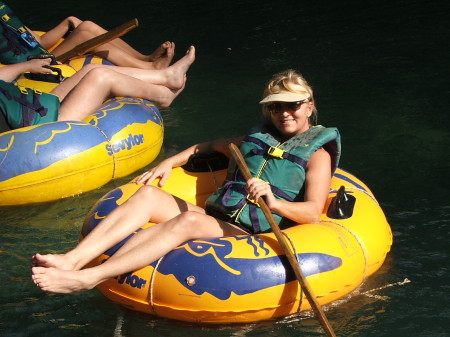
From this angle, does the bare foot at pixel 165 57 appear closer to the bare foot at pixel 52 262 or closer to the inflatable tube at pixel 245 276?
the inflatable tube at pixel 245 276

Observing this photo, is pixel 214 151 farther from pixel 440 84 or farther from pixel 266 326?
pixel 440 84

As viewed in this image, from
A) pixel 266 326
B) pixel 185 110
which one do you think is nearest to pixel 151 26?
pixel 185 110

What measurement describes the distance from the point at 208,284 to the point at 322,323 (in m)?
0.48

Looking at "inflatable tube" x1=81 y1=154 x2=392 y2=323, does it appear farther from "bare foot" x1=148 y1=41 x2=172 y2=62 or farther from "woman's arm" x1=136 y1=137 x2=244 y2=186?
"bare foot" x1=148 y1=41 x2=172 y2=62

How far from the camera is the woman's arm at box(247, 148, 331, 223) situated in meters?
3.37

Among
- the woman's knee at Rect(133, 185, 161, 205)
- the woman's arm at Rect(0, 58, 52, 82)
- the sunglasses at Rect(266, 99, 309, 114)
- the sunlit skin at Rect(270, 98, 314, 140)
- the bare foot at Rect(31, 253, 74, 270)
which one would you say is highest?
the sunglasses at Rect(266, 99, 309, 114)

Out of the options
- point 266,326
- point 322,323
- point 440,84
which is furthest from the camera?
point 440,84

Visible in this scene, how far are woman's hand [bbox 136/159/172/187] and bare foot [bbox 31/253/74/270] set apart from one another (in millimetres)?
803

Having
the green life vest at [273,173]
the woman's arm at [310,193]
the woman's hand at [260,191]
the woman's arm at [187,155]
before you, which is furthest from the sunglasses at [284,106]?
the woman's hand at [260,191]

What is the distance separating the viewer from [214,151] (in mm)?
4152

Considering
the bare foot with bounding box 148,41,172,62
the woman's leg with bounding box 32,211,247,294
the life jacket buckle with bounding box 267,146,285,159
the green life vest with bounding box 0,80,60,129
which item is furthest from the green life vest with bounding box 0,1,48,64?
the woman's leg with bounding box 32,211,247,294

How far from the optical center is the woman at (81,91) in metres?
4.80

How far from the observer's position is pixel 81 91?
16.6 ft

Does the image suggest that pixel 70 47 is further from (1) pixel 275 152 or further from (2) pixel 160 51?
(1) pixel 275 152
